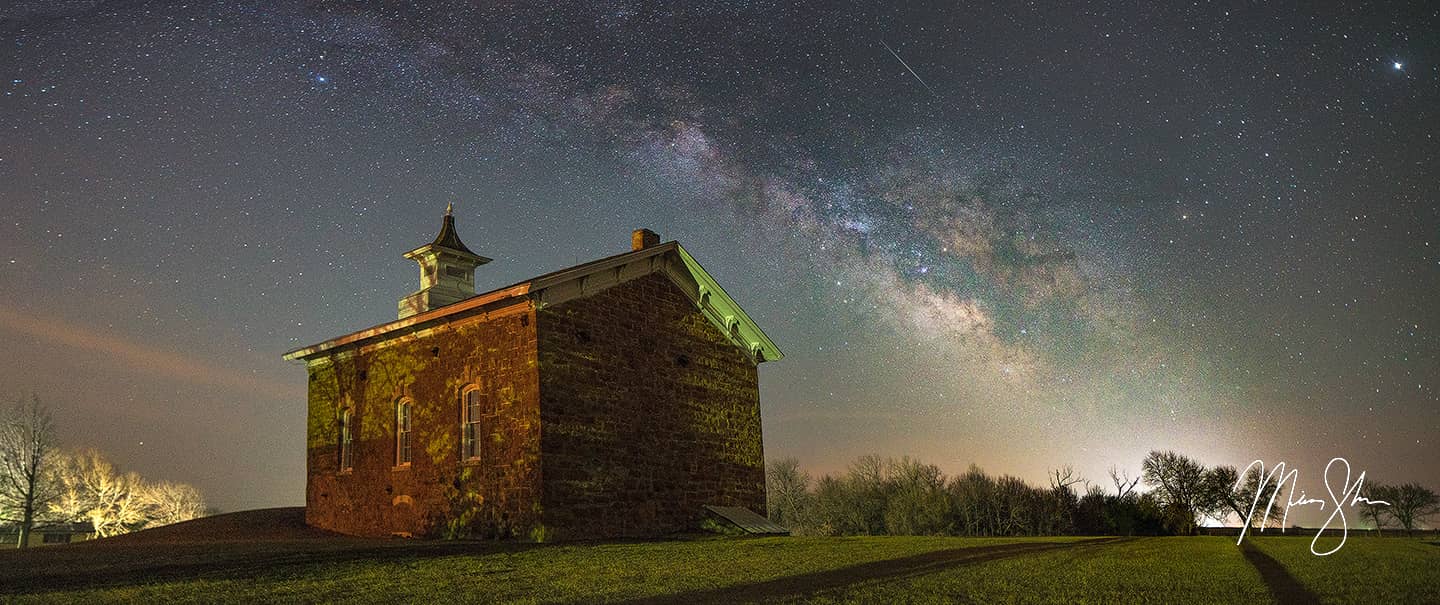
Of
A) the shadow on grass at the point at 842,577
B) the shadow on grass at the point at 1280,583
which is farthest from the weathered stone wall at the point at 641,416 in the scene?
the shadow on grass at the point at 1280,583

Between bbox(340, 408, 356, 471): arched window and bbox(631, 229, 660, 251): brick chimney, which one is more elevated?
bbox(631, 229, 660, 251): brick chimney

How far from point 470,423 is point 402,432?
8.99 ft

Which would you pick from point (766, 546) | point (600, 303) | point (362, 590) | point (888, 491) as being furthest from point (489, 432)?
point (888, 491)

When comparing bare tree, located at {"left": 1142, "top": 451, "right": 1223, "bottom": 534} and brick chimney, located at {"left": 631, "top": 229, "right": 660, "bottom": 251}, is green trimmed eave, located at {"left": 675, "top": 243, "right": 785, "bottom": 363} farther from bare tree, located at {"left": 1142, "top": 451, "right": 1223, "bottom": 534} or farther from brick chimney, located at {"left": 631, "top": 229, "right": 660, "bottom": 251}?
bare tree, located at {"left": 1142, "top": 451, "right": 1223, "bottom": 534}

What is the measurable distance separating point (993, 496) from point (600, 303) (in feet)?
103

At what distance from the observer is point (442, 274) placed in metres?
29.0

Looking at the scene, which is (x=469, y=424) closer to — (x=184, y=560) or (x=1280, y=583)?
(x=184, y=560)

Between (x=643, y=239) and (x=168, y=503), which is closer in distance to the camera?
(x=643, y=239)

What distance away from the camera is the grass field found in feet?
26.3

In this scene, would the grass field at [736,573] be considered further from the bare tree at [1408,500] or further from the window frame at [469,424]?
the bare tree at [1408,500]

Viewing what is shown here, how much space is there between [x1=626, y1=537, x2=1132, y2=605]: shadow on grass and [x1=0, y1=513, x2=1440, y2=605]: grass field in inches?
1.0

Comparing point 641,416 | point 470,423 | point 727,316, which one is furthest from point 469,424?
point 727,316

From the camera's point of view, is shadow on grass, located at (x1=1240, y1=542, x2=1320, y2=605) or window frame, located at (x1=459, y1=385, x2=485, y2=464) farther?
window frame, located at (x1=459, y1=385, x2=485, y2=464)

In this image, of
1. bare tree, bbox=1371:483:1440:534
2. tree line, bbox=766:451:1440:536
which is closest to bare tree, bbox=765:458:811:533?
tree line, bbox=766:451:1440:536
